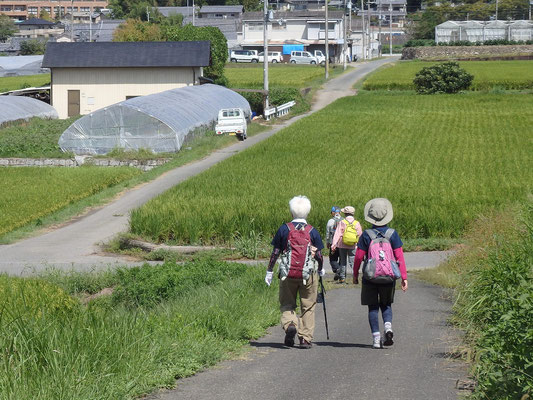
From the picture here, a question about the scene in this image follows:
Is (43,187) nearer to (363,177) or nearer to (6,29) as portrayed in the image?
(363,177)

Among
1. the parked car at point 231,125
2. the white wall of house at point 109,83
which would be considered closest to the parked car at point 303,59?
the white wall of house at point 109,83

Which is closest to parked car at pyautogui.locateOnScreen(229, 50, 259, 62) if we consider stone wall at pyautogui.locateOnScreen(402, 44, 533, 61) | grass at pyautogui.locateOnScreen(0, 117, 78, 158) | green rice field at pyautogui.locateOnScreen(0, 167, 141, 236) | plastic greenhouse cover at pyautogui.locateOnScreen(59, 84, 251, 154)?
stone wall at pyautogui.locateOnScreen(402, 44, 533, 61)

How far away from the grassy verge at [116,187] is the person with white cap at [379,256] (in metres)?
13.5

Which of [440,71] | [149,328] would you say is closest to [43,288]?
[149,328]

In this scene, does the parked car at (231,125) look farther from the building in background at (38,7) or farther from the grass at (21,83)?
the building in background at (38,7)

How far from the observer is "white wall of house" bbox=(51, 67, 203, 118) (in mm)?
52000

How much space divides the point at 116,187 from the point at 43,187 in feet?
8.07

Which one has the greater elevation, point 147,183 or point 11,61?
point 11,61

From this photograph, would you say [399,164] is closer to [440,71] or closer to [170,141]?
[170,141]

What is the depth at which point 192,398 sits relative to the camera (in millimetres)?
7129

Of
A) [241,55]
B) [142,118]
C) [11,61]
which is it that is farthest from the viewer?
[241,55]

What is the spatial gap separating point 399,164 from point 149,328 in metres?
22.5

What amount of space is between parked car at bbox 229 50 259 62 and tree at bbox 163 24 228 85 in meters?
30.0

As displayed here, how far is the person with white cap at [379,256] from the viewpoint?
941cm
